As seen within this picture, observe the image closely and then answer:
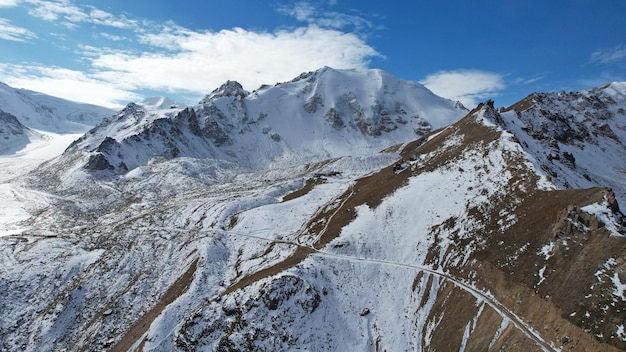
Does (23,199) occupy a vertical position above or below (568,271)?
below

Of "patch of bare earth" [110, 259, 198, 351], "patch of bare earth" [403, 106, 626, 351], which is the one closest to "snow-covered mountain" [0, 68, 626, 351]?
"patch of bare earth" [403, 106, 626, 351]

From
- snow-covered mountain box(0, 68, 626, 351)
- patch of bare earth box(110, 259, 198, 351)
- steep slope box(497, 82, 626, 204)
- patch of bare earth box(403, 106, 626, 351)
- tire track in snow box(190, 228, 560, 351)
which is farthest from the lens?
steep slope box(497, 82, 626, 204)

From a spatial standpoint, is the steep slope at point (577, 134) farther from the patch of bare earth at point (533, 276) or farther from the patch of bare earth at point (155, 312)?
the patch of bare earth at point (155, 312)

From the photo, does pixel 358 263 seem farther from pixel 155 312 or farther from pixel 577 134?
pixel 577 134

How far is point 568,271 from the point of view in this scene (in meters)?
35.1

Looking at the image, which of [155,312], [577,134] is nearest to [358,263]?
[155,312]

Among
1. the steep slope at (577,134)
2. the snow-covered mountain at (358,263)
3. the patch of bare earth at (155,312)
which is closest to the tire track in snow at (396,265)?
the snow-covered mountain at (358,263)

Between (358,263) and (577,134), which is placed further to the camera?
(577,134)

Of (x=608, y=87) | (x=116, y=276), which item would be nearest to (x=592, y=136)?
(x=608, y=87)

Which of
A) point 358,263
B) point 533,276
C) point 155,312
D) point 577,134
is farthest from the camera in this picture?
point 577,134

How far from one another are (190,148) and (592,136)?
159138 millimetres

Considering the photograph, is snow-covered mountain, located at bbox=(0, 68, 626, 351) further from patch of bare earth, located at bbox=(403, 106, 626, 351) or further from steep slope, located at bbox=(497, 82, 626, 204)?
steep slope, located at bbox=(497, 82, 626, 204)

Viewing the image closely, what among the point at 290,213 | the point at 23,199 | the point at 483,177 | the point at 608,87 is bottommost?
the point at 23,199

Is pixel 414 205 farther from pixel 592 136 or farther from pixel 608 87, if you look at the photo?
pixel 608 87
